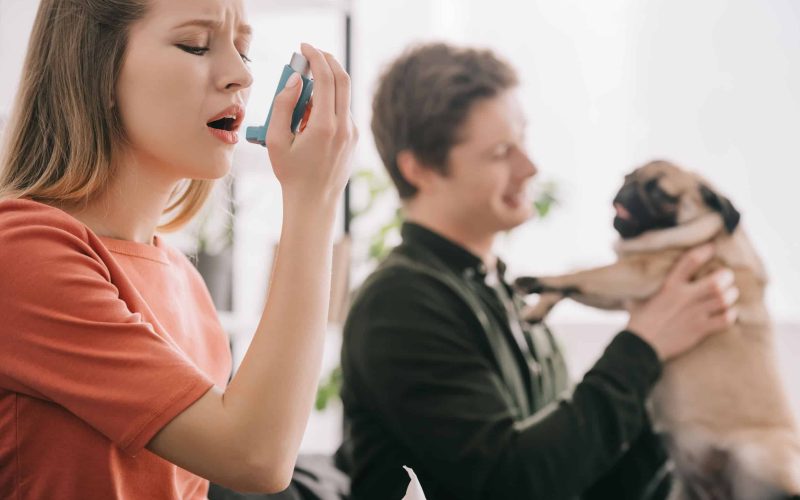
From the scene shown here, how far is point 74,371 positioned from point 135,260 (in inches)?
7.3

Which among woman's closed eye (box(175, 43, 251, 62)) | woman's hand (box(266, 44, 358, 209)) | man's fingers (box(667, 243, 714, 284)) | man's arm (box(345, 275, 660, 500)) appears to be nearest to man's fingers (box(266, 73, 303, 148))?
woman's hand (box(266, 44, 358, 209))

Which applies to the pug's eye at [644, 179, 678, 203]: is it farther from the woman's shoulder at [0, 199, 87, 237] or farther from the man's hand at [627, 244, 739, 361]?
the woman's shoulder at [0, 199, 87, 237]

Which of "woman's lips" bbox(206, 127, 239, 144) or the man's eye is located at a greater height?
the man's eye

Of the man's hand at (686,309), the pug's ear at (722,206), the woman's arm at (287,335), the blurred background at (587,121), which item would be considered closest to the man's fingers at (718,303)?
the man's hand at (686,309)

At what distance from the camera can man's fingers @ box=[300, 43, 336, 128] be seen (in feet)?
2.06

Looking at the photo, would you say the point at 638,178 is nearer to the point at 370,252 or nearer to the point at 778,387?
the point at 778,387

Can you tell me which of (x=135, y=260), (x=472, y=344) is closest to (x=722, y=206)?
(x=472, y=344)

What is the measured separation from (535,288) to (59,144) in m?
0.84

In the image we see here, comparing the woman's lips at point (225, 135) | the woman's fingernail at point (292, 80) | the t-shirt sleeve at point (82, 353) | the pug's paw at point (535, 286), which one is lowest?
the pug's paw at point (535, 286)

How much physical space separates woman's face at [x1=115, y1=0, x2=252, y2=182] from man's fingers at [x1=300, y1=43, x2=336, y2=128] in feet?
0.27

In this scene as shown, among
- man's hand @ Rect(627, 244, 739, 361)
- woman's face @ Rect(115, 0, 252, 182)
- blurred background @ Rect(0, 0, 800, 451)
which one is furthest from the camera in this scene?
blurred background @ Rect(0, 0, 800, 451)

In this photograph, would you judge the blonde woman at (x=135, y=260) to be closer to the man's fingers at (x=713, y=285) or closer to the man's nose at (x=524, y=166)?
the man's nose at (x=524, y=166)

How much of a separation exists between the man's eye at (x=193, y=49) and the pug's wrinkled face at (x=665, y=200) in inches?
34.2

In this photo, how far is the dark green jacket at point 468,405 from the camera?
1.05m
